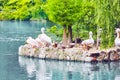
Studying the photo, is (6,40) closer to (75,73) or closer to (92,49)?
(92,49)

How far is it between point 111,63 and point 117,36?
1793 millimetres

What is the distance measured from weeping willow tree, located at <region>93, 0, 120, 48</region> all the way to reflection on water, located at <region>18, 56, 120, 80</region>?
153 cm

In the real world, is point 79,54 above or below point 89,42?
below

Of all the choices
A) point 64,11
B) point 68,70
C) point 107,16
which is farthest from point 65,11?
point 107,16

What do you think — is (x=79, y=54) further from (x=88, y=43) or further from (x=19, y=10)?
(x=19, y=10)

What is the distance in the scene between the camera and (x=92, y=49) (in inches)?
1108

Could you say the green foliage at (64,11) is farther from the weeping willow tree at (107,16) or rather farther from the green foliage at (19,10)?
the green foliage at (19,10)

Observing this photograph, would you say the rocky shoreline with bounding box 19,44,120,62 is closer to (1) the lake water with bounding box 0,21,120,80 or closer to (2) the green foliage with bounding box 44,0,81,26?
(1) the lake water with bounding box 0,21,120,80

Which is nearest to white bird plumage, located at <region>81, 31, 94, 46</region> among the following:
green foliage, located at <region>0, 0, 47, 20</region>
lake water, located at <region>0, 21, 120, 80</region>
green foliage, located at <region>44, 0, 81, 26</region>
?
lake water, located at <region>0, 21, 120, 80</region>

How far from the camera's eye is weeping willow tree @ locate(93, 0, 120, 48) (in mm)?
22109

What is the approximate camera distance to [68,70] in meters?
25.1

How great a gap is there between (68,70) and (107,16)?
149 inches

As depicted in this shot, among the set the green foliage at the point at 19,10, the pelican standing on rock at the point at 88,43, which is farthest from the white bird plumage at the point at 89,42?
the green foliage at the point at 19,10

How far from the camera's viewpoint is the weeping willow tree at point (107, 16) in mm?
22109
